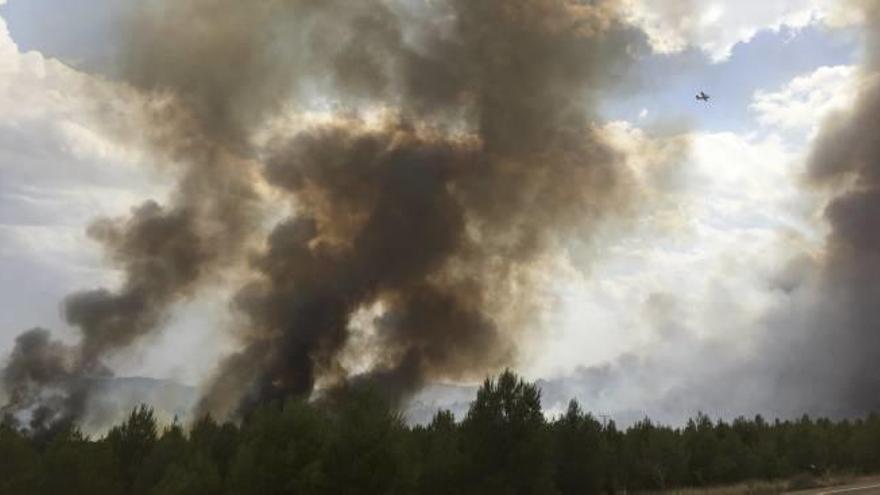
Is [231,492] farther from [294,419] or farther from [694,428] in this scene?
[694,428]

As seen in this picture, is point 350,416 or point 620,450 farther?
point 620,450

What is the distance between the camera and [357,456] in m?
36.6

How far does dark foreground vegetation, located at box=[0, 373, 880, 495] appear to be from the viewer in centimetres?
3684

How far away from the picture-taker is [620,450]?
2552 inches

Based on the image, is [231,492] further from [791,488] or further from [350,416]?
[791,488]

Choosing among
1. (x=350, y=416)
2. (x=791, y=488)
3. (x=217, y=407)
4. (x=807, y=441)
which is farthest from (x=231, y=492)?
(x=217, y=407)

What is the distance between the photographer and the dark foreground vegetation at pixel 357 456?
36844 millimetres

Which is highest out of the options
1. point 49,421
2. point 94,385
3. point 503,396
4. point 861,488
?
point 94,385

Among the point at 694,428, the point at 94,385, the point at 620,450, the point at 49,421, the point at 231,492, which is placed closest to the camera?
the point at 231,492

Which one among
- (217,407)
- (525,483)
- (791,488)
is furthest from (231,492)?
(217,407)

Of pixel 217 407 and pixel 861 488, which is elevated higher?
pixel 217 407

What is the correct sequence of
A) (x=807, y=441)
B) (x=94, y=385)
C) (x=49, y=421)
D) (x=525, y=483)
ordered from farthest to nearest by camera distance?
(x=94, y=385) → (x=49, y=421) → (x=807, y=441) → (x=525, y=483)

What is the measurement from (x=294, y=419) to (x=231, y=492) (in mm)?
4948

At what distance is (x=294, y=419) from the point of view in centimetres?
3884
